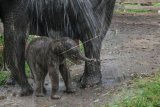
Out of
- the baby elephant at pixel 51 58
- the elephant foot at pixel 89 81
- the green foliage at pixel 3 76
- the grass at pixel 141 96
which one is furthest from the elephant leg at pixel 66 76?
the green foliage at pixel 3 76

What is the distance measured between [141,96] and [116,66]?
6.60 ft

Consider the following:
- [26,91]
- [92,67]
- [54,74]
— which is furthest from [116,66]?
[54,74]

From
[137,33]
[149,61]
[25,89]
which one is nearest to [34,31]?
[25,89]

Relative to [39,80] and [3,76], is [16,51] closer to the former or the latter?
[39,80]

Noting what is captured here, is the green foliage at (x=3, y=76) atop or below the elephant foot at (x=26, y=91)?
atop

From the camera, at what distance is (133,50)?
768cm

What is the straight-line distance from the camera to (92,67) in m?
5.75

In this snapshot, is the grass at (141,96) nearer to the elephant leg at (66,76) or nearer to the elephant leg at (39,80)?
the elephant leg at (66,76)

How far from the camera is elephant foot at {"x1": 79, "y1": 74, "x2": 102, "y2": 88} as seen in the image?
5.66 meters

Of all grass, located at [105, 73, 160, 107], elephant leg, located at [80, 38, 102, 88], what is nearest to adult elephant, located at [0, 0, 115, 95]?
elephant leg, located at [80, 38, 102, 88]

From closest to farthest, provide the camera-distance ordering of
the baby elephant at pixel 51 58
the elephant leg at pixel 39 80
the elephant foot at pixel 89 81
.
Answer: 1. the baby elephant at pixel 51 58
2. the elephant leg at pixel 39 80
3. the elephant foot at pixel 89 81

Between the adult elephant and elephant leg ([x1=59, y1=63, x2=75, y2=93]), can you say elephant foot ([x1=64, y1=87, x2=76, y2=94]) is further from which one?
the adult elephant

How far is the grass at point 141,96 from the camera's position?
444cm

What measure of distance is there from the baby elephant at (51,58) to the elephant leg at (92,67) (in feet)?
1.11
